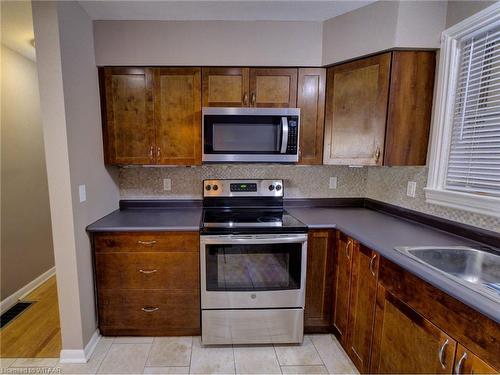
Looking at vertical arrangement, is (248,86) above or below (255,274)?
above

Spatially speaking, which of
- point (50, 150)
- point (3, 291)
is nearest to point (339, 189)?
point (50, 150)

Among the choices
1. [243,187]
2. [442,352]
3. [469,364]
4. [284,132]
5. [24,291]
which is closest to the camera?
[469,364]

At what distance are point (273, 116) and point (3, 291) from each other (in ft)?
9.21

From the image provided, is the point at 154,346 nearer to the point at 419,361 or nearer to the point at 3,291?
the point at 3,291

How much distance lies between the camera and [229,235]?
70.0 inches

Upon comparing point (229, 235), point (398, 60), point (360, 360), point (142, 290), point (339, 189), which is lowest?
point (360, 360)

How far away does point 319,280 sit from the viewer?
75.9 inches

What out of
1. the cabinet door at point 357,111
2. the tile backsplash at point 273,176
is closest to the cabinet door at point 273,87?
the cabinet door at point 357,111

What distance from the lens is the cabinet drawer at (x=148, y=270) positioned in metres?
1.85

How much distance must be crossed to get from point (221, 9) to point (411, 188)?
1.93 metres

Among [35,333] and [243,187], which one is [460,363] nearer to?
[243,187]

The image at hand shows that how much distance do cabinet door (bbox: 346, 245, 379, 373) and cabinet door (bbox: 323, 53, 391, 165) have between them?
710 mm

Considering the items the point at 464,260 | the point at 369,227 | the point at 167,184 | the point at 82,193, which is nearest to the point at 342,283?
the point at 369,227

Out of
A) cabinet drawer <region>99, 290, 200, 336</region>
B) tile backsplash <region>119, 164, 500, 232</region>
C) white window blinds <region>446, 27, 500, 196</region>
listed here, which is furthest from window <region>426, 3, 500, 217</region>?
cabinet drawer <region>99, 290, 200, 336</region>
